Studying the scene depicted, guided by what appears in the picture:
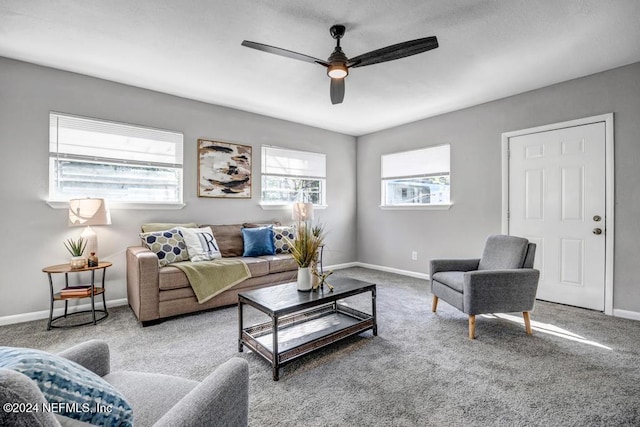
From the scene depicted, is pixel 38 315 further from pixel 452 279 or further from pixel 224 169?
pixel 452 279

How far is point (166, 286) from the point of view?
2898 millimetres

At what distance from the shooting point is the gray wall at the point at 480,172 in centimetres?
302

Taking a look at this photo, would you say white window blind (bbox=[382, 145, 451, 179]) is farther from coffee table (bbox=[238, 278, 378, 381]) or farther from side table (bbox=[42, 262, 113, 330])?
side table (bbox=[42, 262, 113, 330])

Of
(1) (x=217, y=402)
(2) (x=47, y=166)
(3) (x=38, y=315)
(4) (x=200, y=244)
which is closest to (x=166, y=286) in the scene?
(4) (x=200, y=244)

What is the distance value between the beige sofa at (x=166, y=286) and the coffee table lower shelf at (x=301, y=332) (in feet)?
3.17

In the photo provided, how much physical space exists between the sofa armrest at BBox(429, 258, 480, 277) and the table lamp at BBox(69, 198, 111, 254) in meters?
3.40

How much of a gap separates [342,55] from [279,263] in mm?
2390

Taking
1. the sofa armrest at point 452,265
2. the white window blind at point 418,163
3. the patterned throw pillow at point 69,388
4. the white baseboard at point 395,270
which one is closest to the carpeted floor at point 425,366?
the sofa armrest at point 452,265

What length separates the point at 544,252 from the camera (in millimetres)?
3582

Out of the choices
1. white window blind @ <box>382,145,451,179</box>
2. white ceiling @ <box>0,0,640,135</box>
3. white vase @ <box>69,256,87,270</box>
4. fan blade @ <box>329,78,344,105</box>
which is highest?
white ceiling @ <box>0,0,640,135</box>

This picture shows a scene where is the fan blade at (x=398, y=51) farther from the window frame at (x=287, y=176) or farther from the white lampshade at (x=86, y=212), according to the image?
the white lampshade at (x=86, y=212)

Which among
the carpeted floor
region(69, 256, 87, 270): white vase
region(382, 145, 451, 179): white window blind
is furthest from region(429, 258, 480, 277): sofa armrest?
region(69, 256, 87, 270): white vase

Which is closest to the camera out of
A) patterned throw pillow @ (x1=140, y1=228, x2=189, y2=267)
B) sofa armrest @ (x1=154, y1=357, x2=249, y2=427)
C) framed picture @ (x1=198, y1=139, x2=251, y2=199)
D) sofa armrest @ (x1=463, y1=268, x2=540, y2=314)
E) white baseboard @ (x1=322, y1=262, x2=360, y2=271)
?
sofa armrest @ (x1=154, y1=357, x2=249, y2=427)

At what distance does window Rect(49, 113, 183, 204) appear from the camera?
3170 mm
